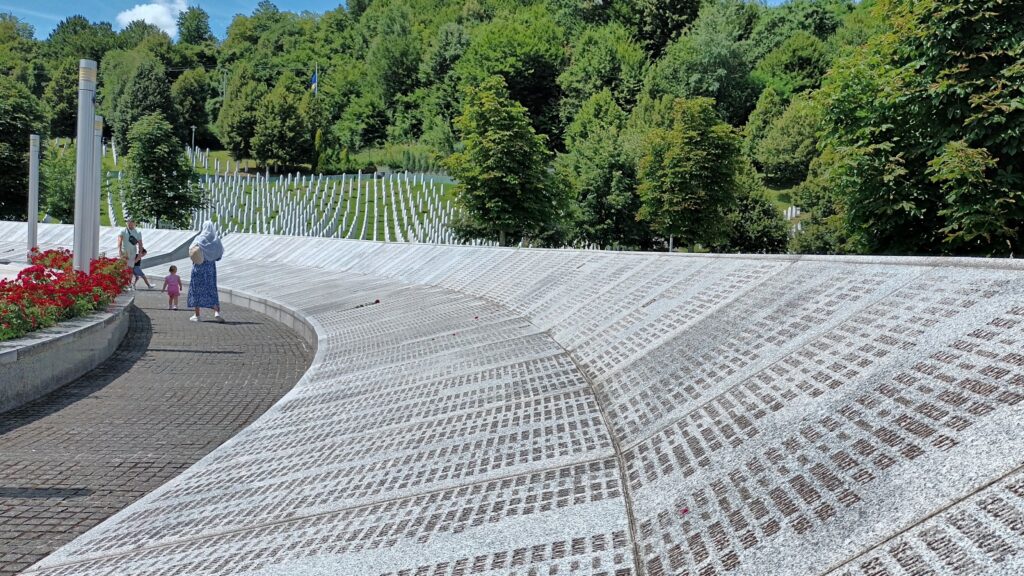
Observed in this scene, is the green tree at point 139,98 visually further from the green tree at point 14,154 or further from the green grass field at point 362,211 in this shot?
the green grass field at point 362,211

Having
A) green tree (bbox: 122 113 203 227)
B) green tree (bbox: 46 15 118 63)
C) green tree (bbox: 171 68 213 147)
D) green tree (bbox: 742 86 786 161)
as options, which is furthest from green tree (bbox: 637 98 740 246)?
green tree (bbox: 46 15 118 63)

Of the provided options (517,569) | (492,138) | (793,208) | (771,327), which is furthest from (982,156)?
(793,208)

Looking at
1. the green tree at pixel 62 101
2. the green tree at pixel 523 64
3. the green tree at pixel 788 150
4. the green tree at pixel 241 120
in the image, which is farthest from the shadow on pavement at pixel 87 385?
the green tree at pixel 62 101

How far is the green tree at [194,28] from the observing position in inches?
6093

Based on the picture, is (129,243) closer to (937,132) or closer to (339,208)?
(937,132)

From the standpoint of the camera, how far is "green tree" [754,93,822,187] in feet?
193

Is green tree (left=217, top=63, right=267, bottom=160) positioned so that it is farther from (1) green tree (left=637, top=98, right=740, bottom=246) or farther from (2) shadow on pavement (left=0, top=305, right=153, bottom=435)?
(2) shadow on pavement (left=0, top=305, right=153, bottom=435)

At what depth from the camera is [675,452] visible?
350cm

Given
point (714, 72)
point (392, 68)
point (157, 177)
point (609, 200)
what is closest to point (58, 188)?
point (157, 177)

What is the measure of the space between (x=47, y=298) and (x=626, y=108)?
7628 cm

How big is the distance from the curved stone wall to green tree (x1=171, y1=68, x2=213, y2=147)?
107732mm

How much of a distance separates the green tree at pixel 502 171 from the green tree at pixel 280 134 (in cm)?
5609

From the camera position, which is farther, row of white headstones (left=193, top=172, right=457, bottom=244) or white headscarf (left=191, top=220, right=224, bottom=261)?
row of white headstones (left=193, top=172, right=457, bottom=244)

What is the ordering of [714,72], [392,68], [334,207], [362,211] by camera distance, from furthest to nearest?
[392,68] → [714,72] → [334,207] → [362,211]
